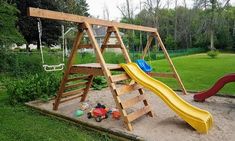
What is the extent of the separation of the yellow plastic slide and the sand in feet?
0.54

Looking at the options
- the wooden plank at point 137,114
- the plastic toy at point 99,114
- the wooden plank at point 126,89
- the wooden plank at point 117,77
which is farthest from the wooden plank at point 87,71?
the wooden plank at point 137,114

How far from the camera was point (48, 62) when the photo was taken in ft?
47.3

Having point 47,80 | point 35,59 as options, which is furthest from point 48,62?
point 47,80

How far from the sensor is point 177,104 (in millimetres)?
4633

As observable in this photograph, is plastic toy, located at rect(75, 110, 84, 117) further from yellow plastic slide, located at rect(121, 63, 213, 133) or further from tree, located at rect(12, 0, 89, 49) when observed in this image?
tree, located at rect(12, 0, 89, 49)

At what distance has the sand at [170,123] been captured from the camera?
160 inches

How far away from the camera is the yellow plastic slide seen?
167 inches

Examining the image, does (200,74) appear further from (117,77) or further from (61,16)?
(61,16)

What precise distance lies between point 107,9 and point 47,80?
1797 inches

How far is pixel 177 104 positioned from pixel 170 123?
0.42 metres

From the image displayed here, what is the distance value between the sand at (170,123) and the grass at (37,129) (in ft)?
1.15

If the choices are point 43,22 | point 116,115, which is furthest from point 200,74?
point 43,22

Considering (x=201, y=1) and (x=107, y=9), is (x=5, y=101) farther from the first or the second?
(x=107, y=9)

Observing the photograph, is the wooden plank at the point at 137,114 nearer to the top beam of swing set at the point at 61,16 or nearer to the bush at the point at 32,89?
the top beam of swing set at the point at 61,16
